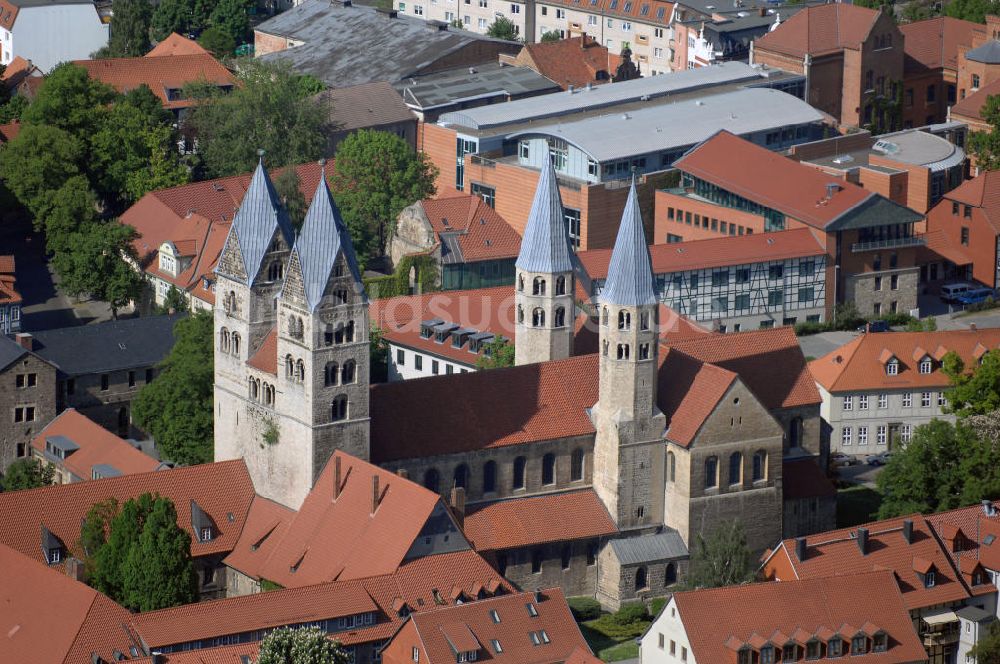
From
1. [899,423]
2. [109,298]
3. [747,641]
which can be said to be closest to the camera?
[747,641]

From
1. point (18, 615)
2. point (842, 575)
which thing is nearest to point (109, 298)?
point (18, 615)

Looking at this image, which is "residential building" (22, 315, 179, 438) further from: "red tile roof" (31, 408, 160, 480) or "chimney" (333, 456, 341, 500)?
"chimney" (333, 456, 341, 500)

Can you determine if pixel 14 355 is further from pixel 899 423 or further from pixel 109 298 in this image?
pixel 899 423

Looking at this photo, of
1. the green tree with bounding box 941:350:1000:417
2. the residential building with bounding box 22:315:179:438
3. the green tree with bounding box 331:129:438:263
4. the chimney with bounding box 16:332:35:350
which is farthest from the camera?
the green tree with bounding box 331:129:438:263

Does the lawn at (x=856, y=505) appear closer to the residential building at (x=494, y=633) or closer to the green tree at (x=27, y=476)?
the residential building at (x=494, y=633)

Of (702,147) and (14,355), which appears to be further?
(702,147)

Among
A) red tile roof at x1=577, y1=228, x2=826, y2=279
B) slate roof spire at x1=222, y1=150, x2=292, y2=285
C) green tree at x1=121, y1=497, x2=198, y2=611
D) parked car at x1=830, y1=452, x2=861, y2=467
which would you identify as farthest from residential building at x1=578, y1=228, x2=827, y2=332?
green tree at x1=121, y1=497, x2=198, y2=611
